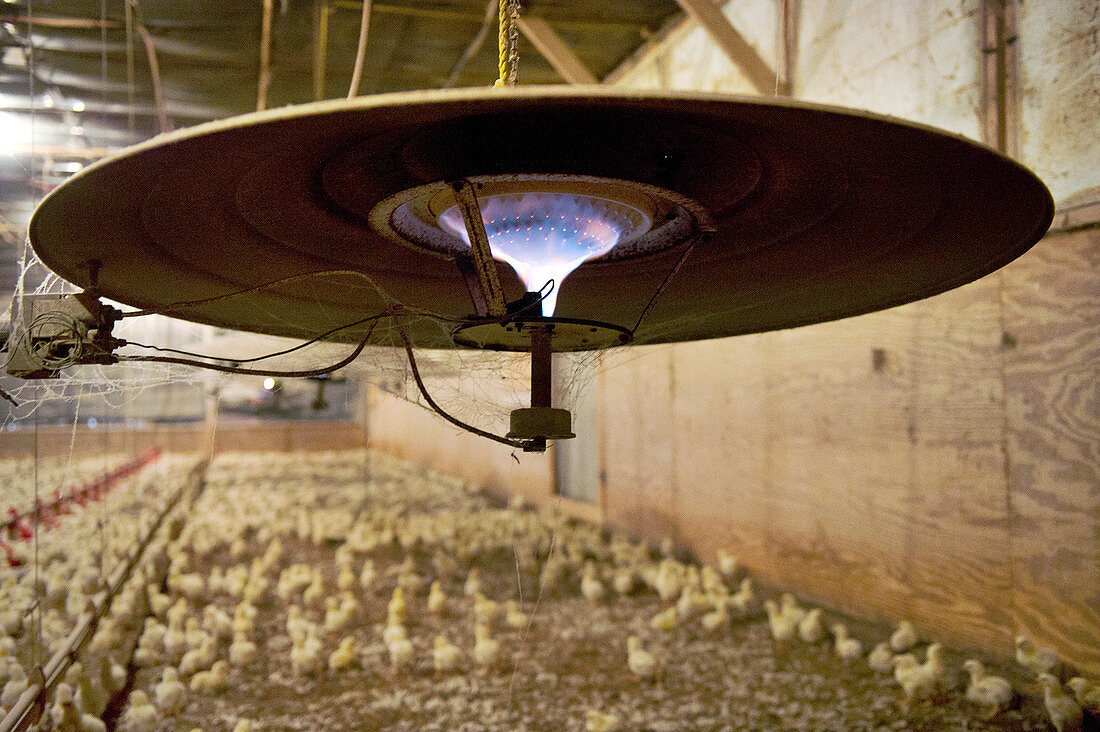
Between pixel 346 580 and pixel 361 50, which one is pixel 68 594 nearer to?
pixel 346 580

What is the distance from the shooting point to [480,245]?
0.85 m

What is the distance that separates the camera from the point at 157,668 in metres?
2.70

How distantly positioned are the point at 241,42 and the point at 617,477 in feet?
13.1

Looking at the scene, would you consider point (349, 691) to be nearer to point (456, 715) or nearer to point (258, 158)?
point (456, 715)

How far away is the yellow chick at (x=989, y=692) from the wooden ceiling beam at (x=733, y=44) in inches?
105

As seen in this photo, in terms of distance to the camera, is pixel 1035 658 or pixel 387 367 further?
pixel 1035 658

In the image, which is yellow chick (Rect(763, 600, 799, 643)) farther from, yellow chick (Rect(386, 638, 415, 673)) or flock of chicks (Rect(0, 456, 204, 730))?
flock of chicks (Rect(0, 456, 204, 730))

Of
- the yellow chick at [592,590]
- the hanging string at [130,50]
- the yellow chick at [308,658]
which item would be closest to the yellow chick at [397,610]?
the yellow chick at [308,658]

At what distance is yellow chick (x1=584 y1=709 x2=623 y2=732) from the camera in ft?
6.84

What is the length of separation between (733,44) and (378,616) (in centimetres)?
331

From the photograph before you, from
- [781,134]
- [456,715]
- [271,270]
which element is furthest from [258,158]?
[456,715]

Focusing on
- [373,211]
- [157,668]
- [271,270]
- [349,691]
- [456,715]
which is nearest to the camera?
[373,211]

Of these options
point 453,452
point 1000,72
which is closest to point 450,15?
point 1000,72

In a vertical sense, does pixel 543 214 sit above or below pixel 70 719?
above
